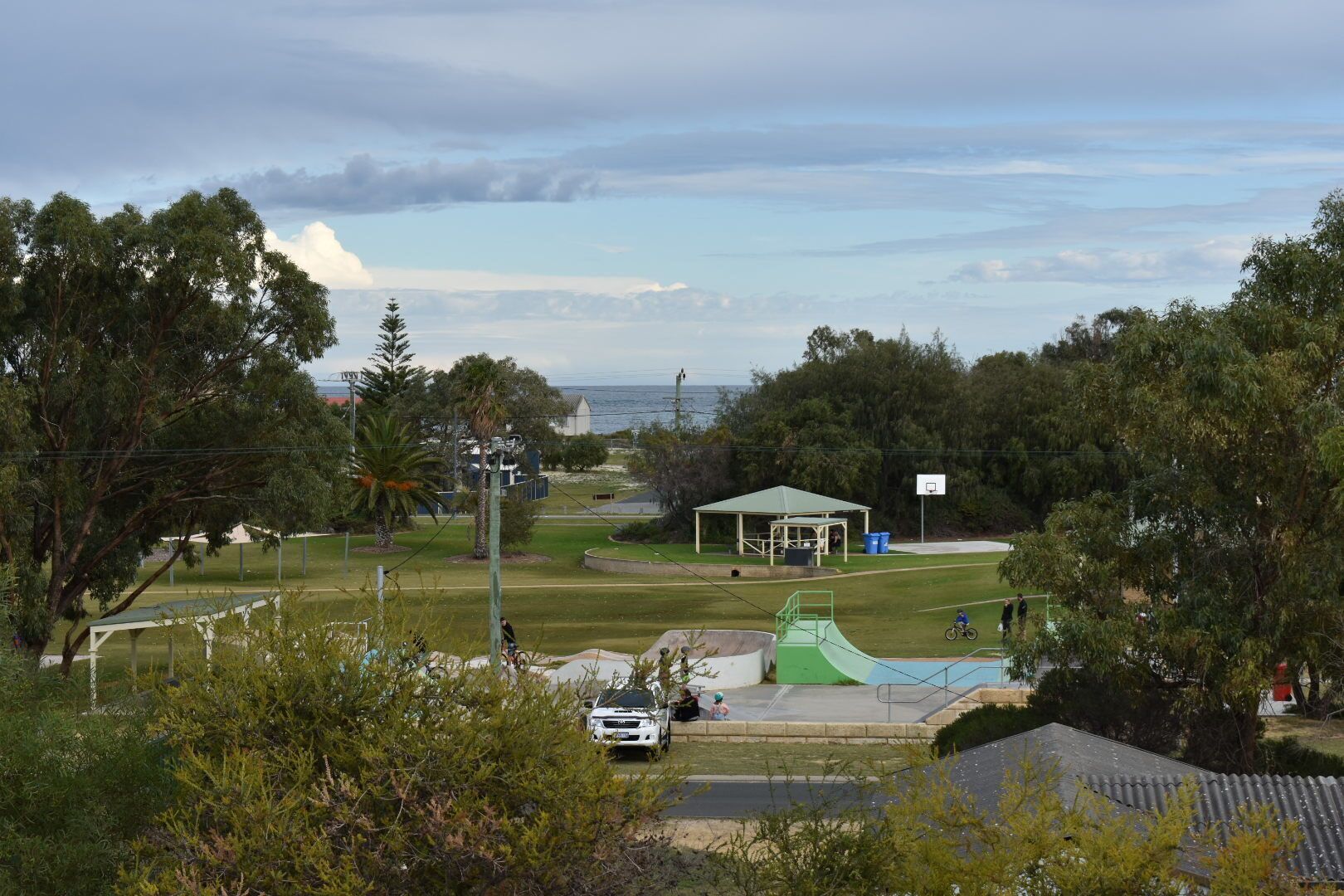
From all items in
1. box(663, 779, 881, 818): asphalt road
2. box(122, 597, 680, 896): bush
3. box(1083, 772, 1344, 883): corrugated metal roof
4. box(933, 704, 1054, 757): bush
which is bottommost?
box(663, 779, 881, 818): asphalt road

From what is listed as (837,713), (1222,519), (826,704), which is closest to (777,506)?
(826,704)

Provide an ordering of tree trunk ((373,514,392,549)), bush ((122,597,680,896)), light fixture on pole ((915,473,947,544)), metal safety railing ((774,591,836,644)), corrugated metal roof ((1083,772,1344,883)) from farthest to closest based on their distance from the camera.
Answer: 1. light fixture on pole ((915,473,947,544))
2. tree trunk ((373,514,392,549))
3. metal safety railing ((774,591,836,644))
4. corrugated metal roof ((1083,772,1344,883))
5. bush ((122,597,680,896))

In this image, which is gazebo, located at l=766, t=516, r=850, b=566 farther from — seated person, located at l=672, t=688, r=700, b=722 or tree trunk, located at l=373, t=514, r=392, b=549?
seated person, located at l=672, t=688, r=700, b=722

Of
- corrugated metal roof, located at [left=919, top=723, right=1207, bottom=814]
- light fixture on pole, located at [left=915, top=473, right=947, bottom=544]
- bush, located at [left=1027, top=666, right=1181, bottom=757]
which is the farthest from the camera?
light fixture on pole, located at [left=915, top=473, right=947, bottom=544]

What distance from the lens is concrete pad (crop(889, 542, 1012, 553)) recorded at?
62.0 meters

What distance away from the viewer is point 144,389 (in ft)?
102

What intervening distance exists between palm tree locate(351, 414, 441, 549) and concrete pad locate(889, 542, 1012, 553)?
75.4 ft

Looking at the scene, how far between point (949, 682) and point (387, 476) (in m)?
39.0

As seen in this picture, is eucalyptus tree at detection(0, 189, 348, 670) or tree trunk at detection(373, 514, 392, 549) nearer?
eucalyptus tree at detection(0, 189, 348, 670)

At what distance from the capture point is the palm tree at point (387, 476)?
65125mm

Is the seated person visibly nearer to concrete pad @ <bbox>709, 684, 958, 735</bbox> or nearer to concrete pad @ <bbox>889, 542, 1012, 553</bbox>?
concrete pad @ <bbox>709, 684, 958, 735</bbox>

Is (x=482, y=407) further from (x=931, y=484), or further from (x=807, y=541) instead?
(x=931, y=484)

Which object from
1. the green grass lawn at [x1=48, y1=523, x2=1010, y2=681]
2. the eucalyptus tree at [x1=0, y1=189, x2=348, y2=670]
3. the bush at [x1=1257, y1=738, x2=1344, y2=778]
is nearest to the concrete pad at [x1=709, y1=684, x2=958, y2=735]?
the green grass lawn at [x1=48, y1=523, x2=1010, y2=681]

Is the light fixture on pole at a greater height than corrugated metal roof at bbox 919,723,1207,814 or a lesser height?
greater
